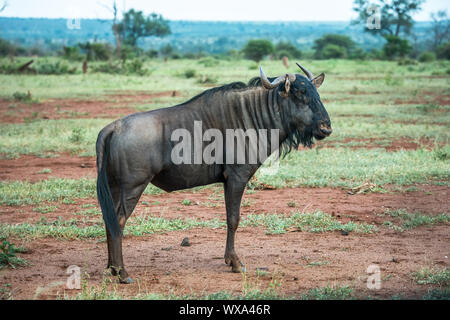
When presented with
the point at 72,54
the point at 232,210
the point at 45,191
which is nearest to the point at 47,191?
the point at 45,191

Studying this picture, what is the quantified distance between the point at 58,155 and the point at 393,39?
130 feet

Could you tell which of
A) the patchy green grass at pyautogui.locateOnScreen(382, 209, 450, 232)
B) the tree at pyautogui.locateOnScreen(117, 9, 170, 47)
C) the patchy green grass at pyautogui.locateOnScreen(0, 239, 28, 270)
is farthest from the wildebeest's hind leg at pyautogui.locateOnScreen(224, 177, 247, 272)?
the tree at pyautogui.locateOnScreen(117, 9, 170, 47)

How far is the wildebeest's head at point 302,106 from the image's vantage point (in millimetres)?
5234

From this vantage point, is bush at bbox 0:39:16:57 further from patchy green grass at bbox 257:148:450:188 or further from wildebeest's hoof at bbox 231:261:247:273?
wildebeest's hoof at bbox 231:261:247:273

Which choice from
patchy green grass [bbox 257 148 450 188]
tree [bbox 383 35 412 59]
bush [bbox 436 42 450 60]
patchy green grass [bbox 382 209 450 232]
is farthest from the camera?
bush [bbox 436 42 450 60]

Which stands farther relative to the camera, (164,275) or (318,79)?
(318,79)

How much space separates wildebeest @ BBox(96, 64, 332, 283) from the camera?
493 cm

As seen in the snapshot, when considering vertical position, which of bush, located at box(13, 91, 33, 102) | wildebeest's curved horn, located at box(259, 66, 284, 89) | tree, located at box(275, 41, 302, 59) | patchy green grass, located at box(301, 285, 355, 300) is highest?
wildebeest's curved horn, located at box(259, 66, 284, 89)

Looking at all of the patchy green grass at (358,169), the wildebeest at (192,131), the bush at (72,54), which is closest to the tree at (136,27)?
the bush at (72,54)

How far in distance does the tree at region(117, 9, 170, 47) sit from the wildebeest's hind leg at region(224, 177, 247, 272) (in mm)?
64388

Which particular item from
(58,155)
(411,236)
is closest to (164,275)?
(411,236)

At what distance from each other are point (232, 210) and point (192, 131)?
2.62 ft

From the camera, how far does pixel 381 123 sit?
14125 millimetres
